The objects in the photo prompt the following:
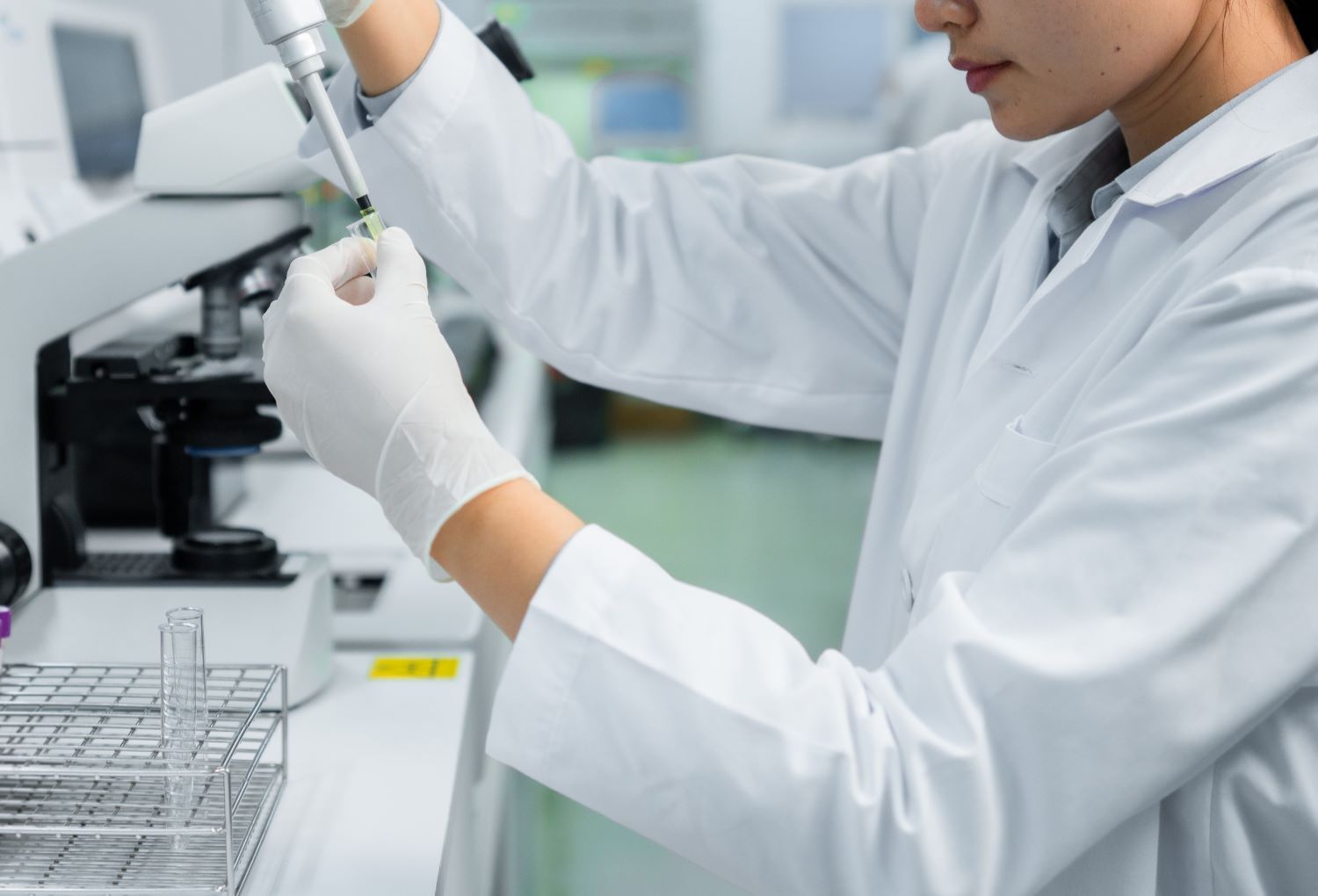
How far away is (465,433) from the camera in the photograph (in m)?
0.74

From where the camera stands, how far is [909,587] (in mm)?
923

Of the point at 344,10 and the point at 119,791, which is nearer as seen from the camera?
the point at 119,791

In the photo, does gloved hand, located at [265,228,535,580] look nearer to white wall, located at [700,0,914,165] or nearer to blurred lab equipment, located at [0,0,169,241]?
blurred lab equipment, located at [0,0,169,241]

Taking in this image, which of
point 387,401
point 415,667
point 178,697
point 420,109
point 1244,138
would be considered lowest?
point 415,667

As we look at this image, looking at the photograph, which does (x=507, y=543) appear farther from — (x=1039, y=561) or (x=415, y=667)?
(x=415, y=667)

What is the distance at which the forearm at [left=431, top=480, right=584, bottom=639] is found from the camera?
0.71 meters

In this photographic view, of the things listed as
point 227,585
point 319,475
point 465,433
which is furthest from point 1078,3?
point 319,475

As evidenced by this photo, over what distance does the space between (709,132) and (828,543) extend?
286 centimetres

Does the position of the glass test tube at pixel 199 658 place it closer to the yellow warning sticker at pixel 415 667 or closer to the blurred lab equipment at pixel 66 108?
the yellow warning sticker at pixel 415 667

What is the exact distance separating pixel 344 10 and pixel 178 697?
1.86ft

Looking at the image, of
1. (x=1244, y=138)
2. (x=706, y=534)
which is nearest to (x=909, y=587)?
(x=1244, y=138)

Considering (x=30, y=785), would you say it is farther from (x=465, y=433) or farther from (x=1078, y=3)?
(x=1078, y=3)

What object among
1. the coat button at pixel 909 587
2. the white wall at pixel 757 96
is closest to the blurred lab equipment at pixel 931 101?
the white wall at pixel 757 96

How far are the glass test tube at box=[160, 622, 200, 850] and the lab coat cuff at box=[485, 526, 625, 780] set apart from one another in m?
0.29
